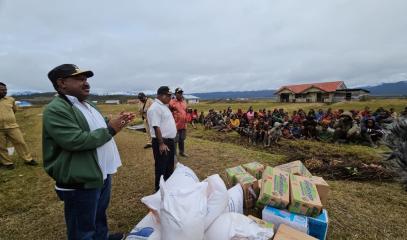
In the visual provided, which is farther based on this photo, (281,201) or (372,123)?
(372,123)

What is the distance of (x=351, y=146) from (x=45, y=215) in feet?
27.5

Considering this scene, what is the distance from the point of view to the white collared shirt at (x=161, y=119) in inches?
137

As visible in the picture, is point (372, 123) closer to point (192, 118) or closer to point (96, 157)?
point (192, 118)

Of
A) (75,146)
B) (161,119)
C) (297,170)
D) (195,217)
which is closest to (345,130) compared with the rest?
(297,170)

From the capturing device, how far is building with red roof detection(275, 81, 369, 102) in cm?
3612

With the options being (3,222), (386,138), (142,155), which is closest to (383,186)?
(386,138)

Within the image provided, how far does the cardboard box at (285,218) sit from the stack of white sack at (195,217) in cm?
34

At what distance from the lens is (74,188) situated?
73.5 inches

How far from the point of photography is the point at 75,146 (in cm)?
173

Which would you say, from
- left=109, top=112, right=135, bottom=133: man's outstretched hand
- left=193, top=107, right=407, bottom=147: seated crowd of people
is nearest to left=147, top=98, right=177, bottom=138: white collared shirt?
left=109, top=112, right=135, bottom=133: man's outstretched hand

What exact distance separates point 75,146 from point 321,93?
1643 inches

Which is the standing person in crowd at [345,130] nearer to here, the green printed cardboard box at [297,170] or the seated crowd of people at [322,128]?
the seated crowd of people at [322,128]

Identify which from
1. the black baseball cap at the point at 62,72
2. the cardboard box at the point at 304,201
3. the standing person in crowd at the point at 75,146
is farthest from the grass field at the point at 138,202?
the black baseball cap at the point at 62,72

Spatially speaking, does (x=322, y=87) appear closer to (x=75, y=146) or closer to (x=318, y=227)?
(x=318, y=227)
